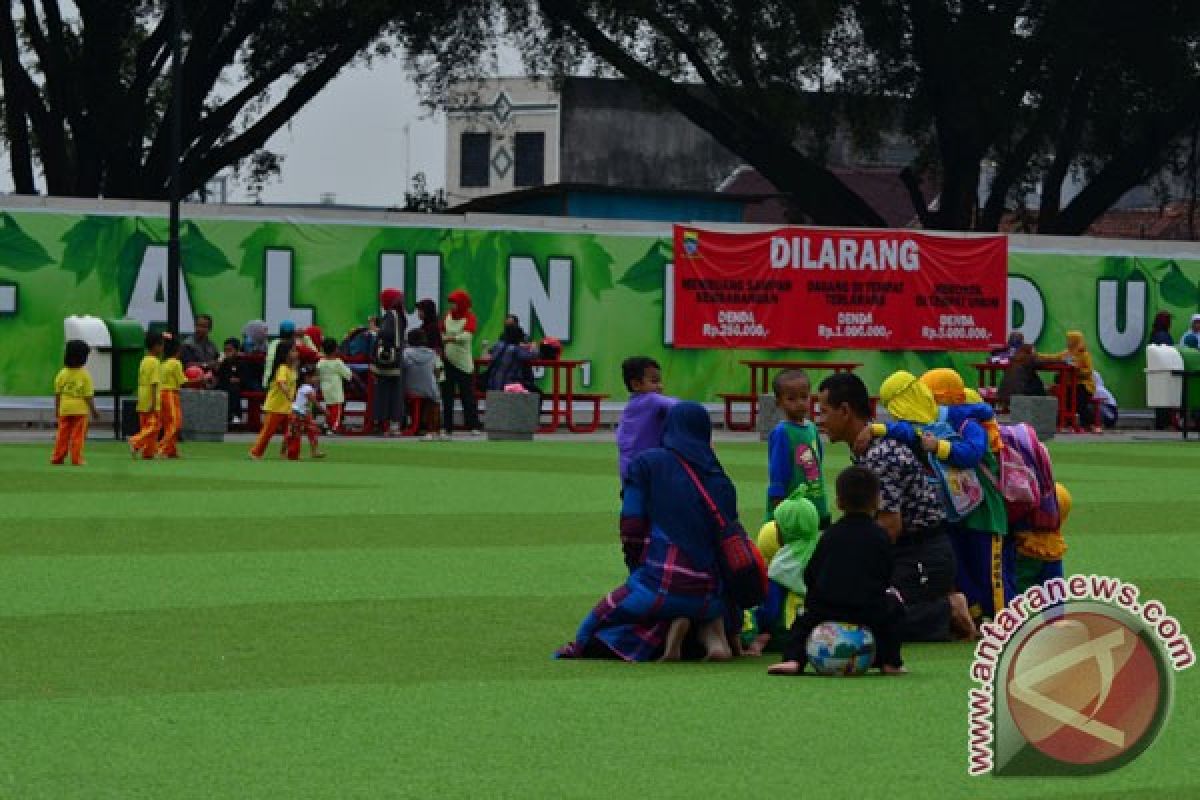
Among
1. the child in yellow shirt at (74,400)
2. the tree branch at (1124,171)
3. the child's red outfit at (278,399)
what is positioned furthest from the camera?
the tree branch at (1124,171)

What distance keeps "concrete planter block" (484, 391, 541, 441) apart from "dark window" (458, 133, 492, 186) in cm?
7281

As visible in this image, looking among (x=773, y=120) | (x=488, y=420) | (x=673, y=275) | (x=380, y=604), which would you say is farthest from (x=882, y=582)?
(x=773, y=120)

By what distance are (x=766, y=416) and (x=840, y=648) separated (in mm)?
24467

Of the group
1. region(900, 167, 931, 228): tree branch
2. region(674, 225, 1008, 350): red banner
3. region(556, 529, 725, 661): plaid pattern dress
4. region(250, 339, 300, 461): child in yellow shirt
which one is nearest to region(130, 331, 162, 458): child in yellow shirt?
region(250, 339, 300, 461): child in yellow shirt

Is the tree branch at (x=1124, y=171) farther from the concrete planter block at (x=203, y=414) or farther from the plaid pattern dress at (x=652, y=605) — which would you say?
the plaid pattern dress at (x=652, y=605)

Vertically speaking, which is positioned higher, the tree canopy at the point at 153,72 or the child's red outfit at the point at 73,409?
the tree canopy at the point at 153,72

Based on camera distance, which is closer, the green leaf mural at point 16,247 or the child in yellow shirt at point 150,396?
the child in yellow shirt at point 150,396

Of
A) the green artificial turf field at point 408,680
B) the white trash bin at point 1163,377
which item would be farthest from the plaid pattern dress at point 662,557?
the white trash bin at point 1163,377

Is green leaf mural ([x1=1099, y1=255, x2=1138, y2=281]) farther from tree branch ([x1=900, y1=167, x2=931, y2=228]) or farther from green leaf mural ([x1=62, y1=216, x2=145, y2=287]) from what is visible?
green leaf mural ([x1=62, y1=216, x2=145, y2=287])

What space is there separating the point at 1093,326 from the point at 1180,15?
24.9 feet

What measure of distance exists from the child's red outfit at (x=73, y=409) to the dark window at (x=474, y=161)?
80194mm

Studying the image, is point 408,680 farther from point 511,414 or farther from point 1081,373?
point 1081,373

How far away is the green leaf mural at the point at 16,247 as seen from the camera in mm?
33594

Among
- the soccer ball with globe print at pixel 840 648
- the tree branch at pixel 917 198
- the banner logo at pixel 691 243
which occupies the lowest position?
the soccer ball with globe print at pixel 840 648
